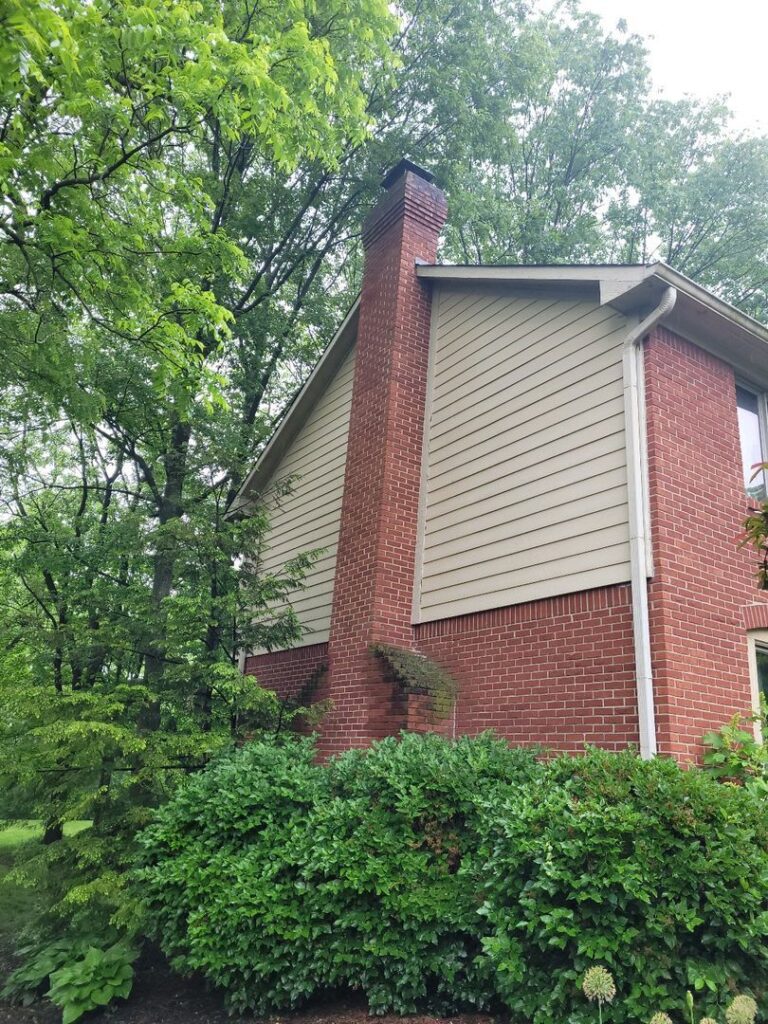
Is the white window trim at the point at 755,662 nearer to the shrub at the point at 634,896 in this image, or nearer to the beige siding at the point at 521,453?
the beige siding at the point at 521,453

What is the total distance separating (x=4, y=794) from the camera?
592cm

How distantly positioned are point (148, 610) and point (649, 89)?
1797cm

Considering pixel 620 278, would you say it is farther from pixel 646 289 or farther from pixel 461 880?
pixel 461 880

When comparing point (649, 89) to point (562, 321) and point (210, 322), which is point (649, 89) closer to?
point (562, 321)

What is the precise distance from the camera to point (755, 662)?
615 cm

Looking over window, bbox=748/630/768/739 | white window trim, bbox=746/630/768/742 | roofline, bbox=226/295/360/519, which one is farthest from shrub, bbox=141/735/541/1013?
roofline, bbox=226/295/360/519

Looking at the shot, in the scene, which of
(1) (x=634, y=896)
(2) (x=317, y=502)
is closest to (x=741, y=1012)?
(1) (x=634, y=896)

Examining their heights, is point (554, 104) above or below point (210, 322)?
above

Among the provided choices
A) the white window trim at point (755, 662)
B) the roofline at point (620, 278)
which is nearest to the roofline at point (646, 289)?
the roofline at point (620, 278)

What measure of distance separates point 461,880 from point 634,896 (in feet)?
4.21

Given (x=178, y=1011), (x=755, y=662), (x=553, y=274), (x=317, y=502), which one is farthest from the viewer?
(x=317, y=502)

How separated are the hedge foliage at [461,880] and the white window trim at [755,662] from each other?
223cm

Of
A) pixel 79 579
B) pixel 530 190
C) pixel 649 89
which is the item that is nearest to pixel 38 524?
pixel 79 579

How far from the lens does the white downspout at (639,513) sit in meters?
5.23
